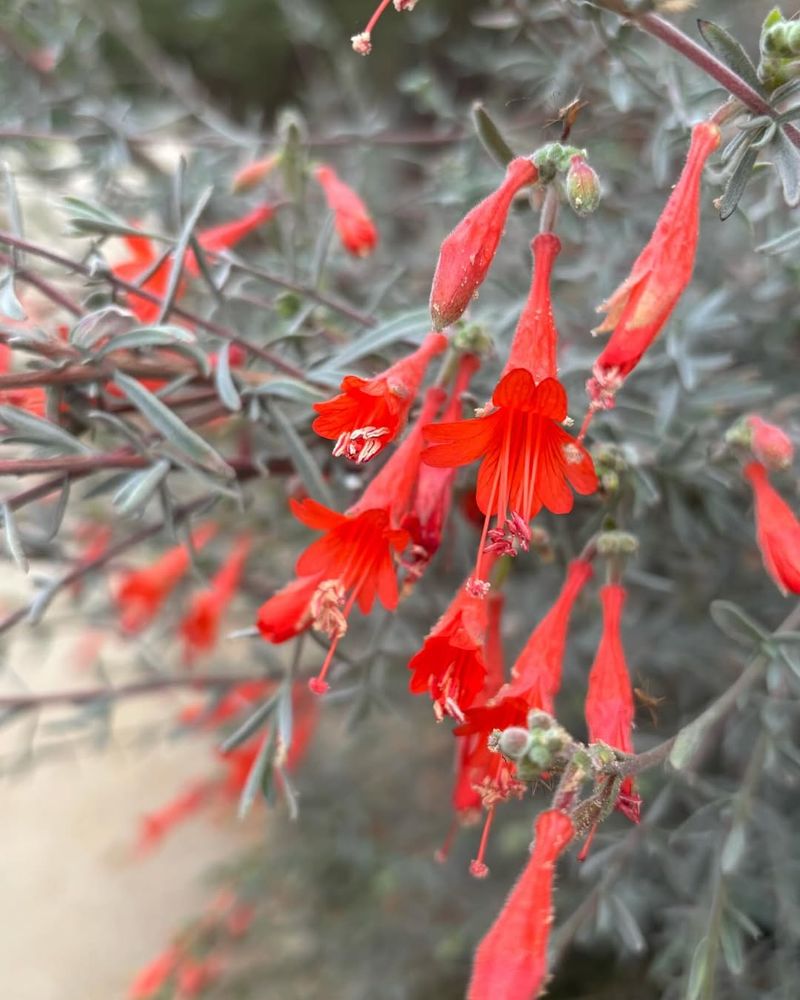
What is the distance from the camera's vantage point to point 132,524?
1.44 metres

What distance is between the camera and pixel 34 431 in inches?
27.9

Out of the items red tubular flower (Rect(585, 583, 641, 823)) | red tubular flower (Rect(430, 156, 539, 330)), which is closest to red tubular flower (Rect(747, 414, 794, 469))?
red tubular flower (Rect(585, 583, 641, 823))

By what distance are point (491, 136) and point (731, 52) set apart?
0.56ft

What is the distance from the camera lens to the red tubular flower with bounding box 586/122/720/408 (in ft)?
1.85

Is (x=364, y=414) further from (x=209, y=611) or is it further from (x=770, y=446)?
(x=209, y=611)

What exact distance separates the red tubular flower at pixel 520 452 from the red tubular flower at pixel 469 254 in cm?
6

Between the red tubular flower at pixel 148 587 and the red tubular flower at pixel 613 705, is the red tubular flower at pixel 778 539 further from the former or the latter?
the red tubular flower at pixel 148 587

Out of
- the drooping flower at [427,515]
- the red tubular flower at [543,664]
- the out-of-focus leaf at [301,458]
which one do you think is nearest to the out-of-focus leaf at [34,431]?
the out-of-focus leaf at [301,458]

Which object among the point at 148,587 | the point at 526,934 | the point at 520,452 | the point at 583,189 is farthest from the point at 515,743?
the point at 148,587

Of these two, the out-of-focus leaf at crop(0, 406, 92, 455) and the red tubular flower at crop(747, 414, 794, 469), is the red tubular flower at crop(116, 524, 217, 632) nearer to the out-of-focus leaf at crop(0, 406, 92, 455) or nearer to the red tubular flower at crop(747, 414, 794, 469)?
the out-of-focus leaf at crop(0, 406, 92, 455)

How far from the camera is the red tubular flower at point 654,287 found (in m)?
0.56

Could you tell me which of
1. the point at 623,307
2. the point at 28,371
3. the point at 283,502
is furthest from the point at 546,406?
the point at 283,502

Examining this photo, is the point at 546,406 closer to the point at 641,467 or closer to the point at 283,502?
the point at 641,467

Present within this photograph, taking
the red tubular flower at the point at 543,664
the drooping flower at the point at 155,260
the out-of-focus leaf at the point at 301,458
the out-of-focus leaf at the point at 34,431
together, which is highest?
the drooping flower at the point at 155,260
